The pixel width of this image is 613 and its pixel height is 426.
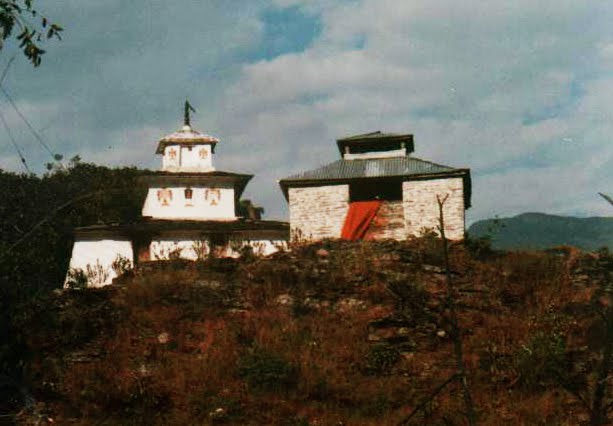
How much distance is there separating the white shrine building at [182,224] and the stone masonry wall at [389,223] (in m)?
5.20

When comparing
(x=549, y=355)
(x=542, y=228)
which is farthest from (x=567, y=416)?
(x=542, y=228)

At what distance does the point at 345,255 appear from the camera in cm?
2242

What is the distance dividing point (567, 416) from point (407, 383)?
368 centimetres

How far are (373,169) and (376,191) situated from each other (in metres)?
1.13

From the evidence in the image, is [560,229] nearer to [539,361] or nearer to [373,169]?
[373,169]

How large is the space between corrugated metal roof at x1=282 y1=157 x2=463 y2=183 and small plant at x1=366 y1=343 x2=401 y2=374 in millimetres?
14189

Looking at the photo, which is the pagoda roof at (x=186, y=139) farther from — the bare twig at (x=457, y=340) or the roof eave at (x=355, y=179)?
the bare twig at (x=457, y=340)

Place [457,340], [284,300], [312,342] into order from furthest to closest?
1. [284,300]
2. [312,342]
3. [457,340]

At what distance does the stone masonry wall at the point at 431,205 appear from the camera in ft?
96.8

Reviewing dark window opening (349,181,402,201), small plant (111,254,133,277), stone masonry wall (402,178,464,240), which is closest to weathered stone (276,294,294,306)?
small plant (111,254,133,277)

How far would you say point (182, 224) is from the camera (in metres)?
35.0

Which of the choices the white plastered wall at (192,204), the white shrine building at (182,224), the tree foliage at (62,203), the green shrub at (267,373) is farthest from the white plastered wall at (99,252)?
the green shrub at (267,373)

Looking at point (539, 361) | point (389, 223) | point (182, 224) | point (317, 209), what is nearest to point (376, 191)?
point (389, 223)

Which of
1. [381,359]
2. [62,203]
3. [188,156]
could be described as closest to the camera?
[381,359]
